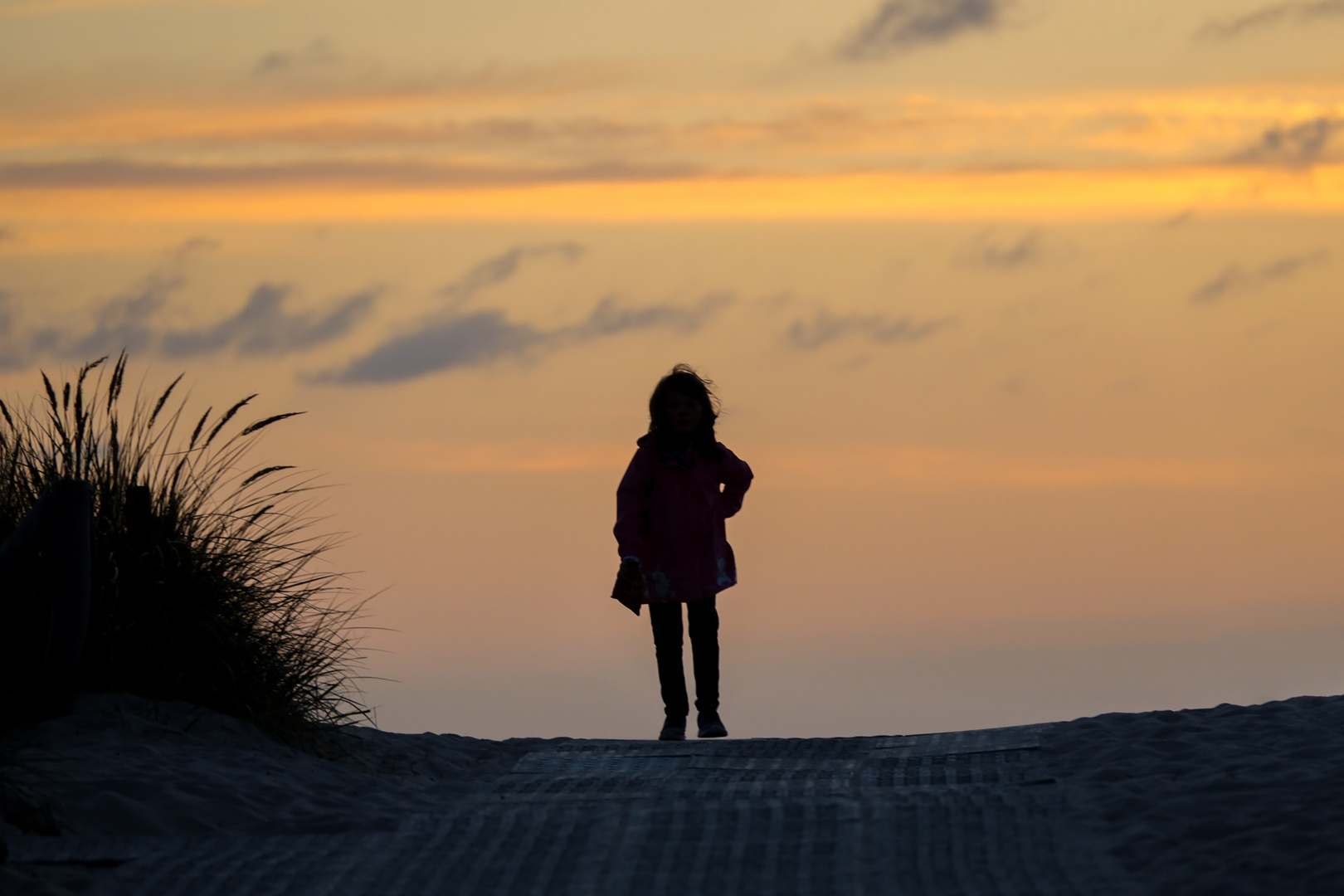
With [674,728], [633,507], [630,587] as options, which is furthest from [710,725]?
[633,507]

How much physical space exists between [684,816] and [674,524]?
10.5 feet

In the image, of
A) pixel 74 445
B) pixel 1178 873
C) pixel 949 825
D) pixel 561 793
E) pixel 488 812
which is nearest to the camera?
pixel 1178 873

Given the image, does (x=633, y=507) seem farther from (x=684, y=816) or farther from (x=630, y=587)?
(x=684, y=816)

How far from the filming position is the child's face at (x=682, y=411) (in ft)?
28.8

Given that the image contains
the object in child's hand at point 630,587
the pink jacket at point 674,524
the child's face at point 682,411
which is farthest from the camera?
the child's face at point 682,411

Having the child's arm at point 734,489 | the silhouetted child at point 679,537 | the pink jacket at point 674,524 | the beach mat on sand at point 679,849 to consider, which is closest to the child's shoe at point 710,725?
the silhouetted child at point 679,537

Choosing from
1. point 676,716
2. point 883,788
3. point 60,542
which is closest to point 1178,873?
point 883,788

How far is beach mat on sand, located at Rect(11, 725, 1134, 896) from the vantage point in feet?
16.2

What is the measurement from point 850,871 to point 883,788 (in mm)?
1363

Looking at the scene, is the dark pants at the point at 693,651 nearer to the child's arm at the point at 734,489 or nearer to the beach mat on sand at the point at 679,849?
the child's arm at the point at 734,489

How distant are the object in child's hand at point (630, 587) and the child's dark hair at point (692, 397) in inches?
31.4

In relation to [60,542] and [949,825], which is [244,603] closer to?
[60,542]

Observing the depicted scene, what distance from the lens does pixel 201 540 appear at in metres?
7.48

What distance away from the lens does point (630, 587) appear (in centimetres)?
842
